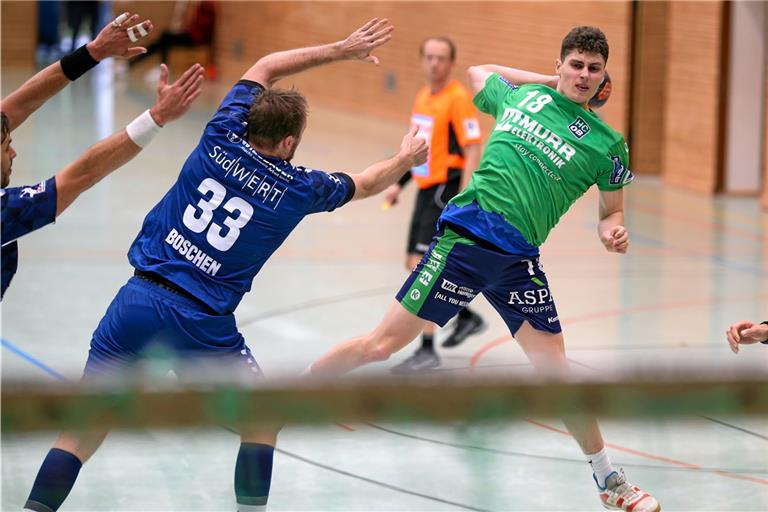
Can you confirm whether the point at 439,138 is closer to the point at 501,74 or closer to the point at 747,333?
the point at 501,74

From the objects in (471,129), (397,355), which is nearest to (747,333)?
(471,129)

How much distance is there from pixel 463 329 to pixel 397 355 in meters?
0.59

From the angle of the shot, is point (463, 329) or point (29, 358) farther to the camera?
point (463, 329)

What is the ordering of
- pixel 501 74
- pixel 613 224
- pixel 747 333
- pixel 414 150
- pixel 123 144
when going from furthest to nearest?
pixel 501 74, pixel 613 224, pixel 414 150, pixel 747 333, pixel 123 144

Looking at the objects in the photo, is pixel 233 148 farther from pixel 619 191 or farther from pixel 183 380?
pixel 183 380

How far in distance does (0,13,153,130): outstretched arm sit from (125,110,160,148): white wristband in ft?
1.56

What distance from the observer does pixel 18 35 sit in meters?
29.9

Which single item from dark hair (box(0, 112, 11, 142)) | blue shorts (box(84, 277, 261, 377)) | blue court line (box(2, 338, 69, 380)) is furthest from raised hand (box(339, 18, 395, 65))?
blue court line (box(2, 338, 69, 380))

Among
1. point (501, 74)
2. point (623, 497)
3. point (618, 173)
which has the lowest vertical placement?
point (623, 497)

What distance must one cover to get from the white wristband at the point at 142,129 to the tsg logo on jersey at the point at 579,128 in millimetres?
1890

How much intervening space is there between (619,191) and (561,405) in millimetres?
3621

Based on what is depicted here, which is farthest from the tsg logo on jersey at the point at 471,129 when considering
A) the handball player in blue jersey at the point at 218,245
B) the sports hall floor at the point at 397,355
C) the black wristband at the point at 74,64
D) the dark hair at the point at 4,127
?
the dark hair at the point at 4,127

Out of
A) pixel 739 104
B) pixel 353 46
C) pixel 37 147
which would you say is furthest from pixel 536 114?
pixel 37 147

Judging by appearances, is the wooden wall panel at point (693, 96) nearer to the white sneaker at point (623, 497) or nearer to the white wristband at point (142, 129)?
the white sneaker at point (623, 497)
